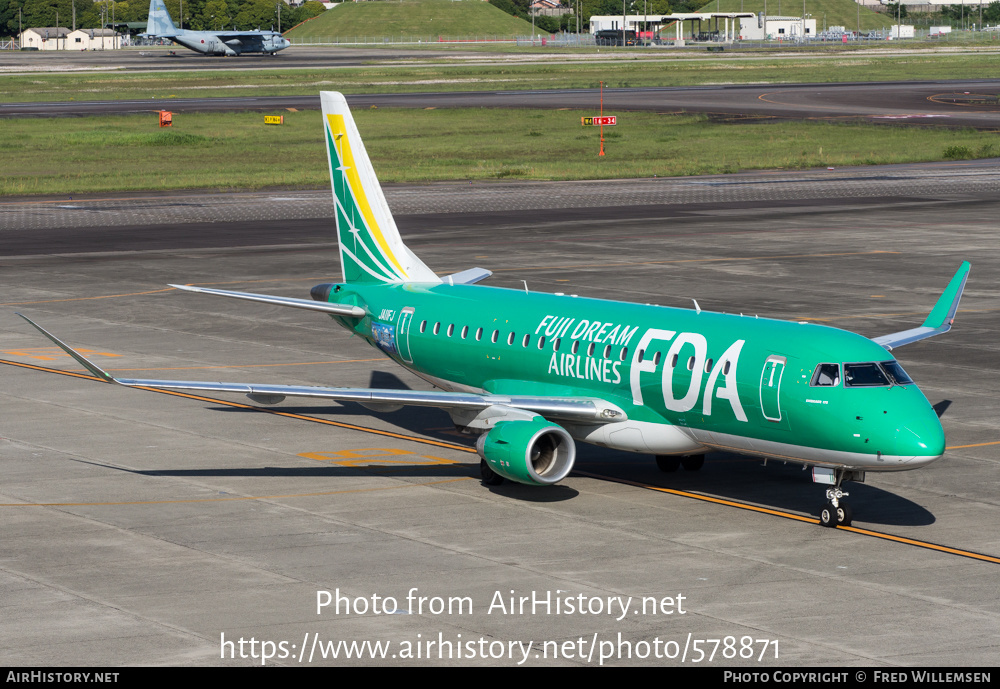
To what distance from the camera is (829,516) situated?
89.9ft

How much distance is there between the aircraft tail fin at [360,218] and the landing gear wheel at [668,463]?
8.94m

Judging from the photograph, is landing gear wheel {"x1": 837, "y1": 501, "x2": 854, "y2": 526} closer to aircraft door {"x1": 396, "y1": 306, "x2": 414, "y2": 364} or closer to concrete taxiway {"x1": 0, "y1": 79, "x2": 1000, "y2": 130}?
aircraft door {"x1": 396, "y1": 306, "x2": 414, "y2": 364}

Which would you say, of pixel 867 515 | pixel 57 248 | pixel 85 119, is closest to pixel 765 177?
pixel 57 248

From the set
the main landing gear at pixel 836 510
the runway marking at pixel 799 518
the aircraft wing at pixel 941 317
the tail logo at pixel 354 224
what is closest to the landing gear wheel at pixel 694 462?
the runway marking at pixel 799 518

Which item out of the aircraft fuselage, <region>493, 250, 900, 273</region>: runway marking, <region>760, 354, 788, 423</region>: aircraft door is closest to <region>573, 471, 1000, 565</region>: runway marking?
the aircraft fuselage

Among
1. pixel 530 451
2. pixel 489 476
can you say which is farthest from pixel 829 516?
pixel 489 476

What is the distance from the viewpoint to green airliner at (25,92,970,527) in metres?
26.4

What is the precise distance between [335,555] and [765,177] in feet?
297

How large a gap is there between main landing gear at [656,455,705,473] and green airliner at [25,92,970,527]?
37 mm

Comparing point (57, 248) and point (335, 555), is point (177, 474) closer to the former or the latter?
point (335, 555)

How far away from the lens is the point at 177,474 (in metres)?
32.2

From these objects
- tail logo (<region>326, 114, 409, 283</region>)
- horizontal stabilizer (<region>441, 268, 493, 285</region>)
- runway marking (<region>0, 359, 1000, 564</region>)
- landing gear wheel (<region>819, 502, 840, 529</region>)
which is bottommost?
runway marking (<region>0, 359, 1000, 564</region>)

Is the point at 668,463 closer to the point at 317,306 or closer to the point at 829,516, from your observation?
the point at 829,516

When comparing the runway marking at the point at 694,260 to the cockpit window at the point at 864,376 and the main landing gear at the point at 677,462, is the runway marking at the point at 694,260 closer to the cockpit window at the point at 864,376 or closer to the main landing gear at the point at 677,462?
the main landing gear at the point at 677,462
